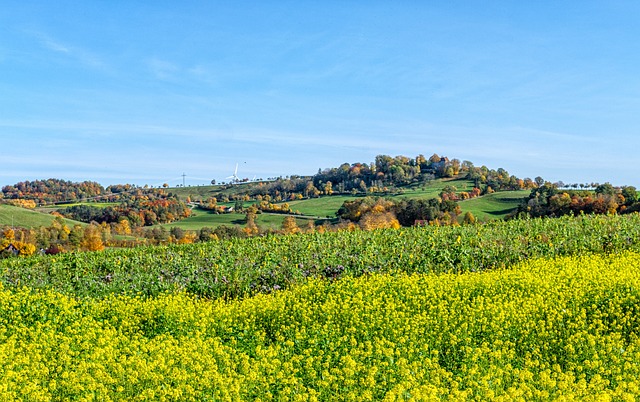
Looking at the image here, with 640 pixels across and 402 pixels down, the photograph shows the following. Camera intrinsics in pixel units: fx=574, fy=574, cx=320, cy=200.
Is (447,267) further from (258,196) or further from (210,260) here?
(258,196)

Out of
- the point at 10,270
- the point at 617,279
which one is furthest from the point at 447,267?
the point at 10,270

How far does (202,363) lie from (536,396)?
3929 mm

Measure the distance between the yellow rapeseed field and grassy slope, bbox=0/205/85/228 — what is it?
61.3 m

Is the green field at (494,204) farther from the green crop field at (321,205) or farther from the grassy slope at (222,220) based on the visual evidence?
the grassy slope at (222,220)

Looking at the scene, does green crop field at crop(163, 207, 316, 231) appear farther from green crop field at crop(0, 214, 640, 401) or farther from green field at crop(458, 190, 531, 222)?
green crop field at crop(0, 214, 640, 401)

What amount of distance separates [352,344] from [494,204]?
72438 millimetres

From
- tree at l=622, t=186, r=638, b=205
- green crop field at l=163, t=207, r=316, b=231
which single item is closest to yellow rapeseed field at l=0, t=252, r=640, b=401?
tree at l=622, t=186, r=638, b=205

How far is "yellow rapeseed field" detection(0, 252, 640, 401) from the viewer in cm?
636

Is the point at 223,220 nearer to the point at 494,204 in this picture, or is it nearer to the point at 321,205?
the point at 321,205

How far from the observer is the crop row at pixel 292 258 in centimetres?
1471

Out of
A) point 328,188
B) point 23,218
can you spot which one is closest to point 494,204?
point 328,188

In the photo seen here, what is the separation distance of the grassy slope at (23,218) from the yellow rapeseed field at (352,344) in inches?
2415

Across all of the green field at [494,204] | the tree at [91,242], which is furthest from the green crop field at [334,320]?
the green field at [494,204]

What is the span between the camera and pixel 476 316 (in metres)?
9.59
